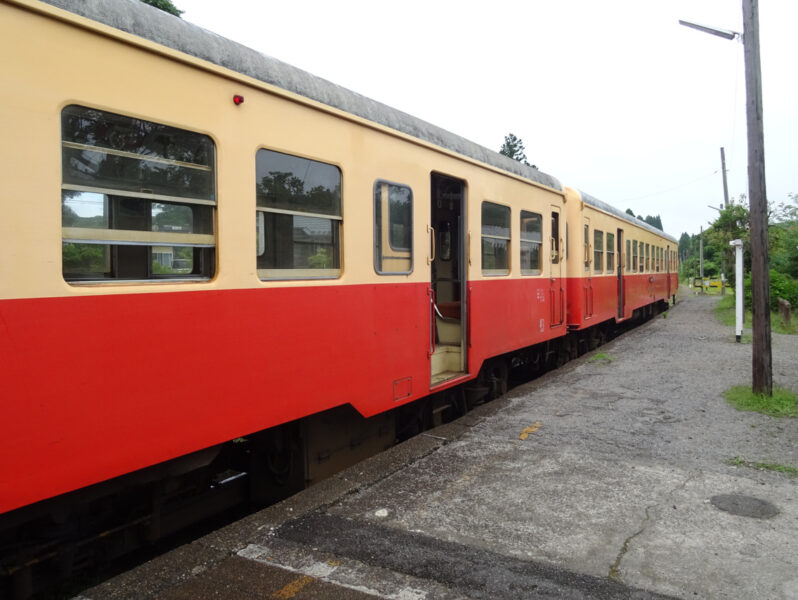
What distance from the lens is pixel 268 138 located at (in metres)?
3.61

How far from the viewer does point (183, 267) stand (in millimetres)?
3246


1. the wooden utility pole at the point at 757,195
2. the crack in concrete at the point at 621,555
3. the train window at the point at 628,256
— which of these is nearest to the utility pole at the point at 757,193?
the wooden utility pole at the point at 757,195

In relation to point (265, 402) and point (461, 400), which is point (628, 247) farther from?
point (265, 402)

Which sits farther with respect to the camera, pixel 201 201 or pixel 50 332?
pixel 201 201

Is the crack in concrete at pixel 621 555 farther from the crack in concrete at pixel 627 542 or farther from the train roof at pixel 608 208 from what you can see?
the train roof at pixel 608 208

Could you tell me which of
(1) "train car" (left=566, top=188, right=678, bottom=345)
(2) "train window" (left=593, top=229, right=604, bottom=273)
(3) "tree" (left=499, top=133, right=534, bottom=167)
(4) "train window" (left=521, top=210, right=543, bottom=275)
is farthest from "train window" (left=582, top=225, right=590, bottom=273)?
(3) "tree" (left=499, top=133, right=534, bottom=167)

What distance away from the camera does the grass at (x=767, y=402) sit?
21.8 ft

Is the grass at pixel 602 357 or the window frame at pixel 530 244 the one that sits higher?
the window frame at pixel 530 244

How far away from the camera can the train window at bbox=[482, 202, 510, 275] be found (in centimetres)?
656

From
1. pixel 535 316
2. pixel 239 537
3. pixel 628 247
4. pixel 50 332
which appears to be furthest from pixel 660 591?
pixel 628 247

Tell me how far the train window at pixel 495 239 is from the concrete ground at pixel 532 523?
1.71 metres

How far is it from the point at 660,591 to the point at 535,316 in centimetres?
534

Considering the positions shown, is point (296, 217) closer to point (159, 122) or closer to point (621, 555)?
point (159, 122)

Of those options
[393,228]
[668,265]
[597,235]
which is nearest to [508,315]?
[393,228]
